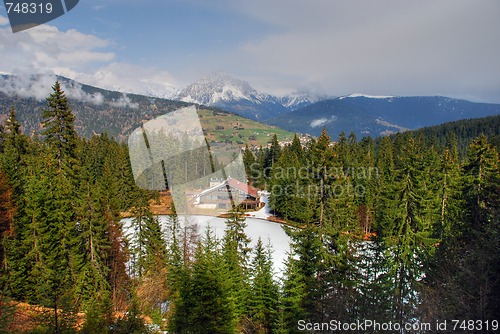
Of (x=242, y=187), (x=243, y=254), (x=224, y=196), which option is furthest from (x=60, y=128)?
(x=242, y=187)

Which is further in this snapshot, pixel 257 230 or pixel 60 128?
pixel 257 230

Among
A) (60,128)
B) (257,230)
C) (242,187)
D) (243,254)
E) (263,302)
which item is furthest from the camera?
(242,187)

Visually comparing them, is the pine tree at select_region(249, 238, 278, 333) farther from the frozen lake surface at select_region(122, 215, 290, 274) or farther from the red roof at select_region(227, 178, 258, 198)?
the red roof at select_region(227, 178, 258, 198)

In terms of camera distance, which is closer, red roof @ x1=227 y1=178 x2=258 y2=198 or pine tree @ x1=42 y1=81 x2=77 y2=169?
pine tree @ x1=42 y1=81 x2=77 y2=169

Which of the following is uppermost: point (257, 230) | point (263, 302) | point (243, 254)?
point (243, 254)

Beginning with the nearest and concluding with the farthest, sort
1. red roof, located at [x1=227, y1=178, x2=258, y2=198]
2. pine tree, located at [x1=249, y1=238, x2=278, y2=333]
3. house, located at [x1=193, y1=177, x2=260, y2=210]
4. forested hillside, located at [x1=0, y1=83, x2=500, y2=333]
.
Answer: forested hillside, located at [x1=0, y1=83, x2=500, y2=333] < pine tree, located at [x1=249, y1=238, x2=278, y2=333] < house, located at [x1=193, y1=177, x2=260, y2=210] < red roof, located at [x1=227, y1=178, x2=258, y2=198]

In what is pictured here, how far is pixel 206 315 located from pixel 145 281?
9.33 metres

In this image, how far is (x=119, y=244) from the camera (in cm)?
2339

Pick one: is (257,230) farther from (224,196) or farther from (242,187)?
(242,187)

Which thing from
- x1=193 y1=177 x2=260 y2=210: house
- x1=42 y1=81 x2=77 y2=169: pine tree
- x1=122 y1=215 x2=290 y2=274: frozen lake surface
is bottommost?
x1=122 y1=215 x2=290 y2=274: frozen lake surface

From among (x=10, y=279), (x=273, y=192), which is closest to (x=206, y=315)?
(x=10, y=279)

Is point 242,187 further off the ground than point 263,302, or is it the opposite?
point 242,187

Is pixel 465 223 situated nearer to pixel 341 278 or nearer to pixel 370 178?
pixel 341 278

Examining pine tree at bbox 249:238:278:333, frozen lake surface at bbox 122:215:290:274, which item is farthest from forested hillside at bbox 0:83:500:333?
frozen lake surface at bbox 122:215:290:274
